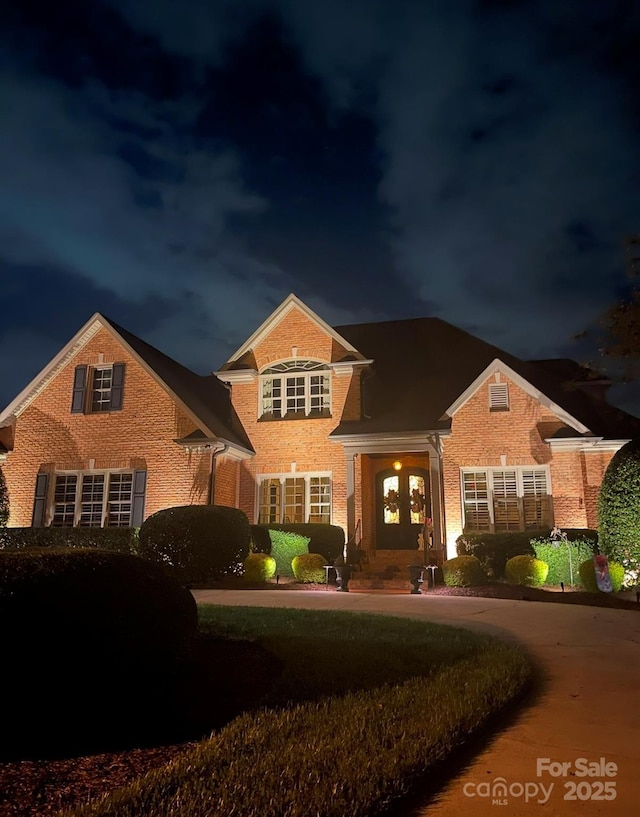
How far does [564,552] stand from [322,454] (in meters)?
8.11

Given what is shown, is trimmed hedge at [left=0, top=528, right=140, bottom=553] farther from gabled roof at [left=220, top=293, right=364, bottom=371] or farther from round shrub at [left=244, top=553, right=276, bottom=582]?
gabled roof at [left=220, top=293, right=364, bottom=371]

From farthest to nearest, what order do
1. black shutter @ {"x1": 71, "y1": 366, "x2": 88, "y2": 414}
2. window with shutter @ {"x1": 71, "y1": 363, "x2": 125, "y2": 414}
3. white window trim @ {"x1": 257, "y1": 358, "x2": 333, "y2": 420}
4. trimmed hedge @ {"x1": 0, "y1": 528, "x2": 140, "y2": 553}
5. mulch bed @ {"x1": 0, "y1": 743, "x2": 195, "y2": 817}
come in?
white window trim @ {"x1": 257, "y1": 358, "x2": 333, "y2": 420}
black shutter @ {"x1": 71, "y1": 366, "x2": 88, "y2": 414}
window with shutter @ {"x1": 71, "y1": 363, "x2": 125, "y2": 414}
trimmed hedge @ {"x1": 0, "y1": 528, "x2": 140, "y2": 553}
mulch bed @ {"x1": 0, "y1": 743, "x2": 195, "y2": 817}

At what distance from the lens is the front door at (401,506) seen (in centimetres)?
1991

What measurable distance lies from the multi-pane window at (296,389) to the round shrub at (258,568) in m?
5.85

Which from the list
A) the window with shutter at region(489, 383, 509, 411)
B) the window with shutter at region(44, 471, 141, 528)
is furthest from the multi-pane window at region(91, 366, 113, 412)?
the window with shutter at region(489, 383, 509, 411)

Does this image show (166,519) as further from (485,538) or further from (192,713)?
(192,713)

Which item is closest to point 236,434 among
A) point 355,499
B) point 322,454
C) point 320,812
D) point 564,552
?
point 322,454

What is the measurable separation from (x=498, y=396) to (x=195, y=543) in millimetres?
9608

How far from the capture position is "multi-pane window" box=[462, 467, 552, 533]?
1759cm

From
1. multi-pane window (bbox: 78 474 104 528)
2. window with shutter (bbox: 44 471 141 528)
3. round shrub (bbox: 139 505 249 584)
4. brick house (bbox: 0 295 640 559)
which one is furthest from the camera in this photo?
multi-pane window (bbox: 78 474 104 528)

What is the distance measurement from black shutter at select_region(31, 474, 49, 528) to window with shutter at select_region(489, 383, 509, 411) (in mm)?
14327

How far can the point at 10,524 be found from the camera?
65.8ft

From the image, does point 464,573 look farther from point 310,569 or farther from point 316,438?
point 316,438

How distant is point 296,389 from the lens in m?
21.1
